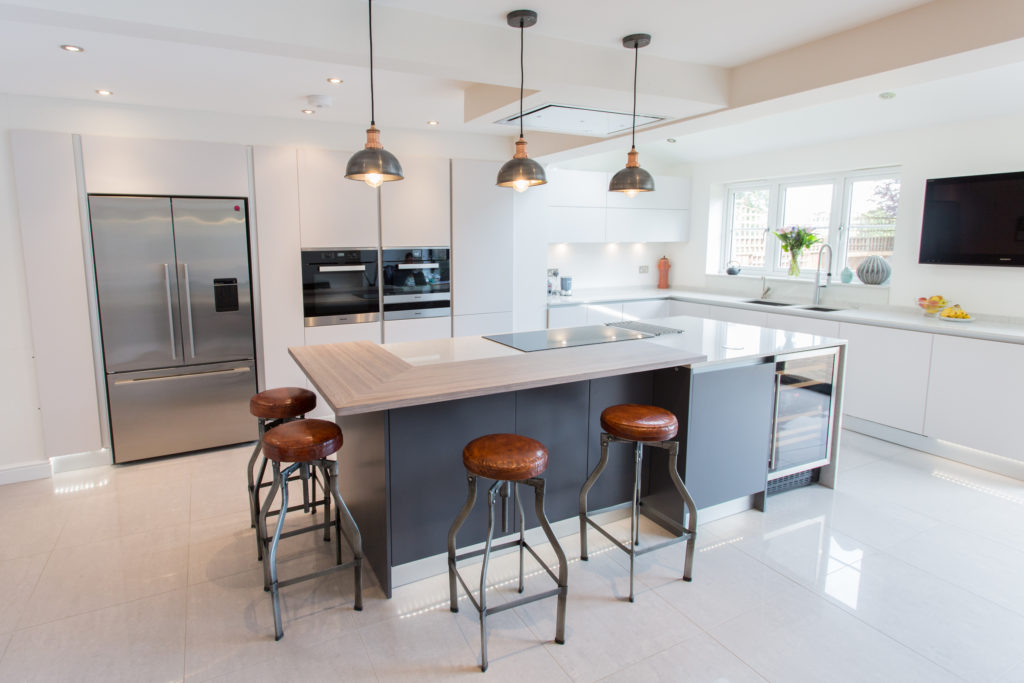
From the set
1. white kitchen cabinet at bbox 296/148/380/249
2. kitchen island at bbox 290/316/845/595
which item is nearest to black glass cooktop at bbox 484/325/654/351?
kitchen island at bbox 290/316/845/595

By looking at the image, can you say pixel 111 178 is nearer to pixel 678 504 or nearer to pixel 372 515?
pixel 372 515

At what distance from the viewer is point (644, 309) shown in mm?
6031

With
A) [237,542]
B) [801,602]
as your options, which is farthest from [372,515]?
[801,602]

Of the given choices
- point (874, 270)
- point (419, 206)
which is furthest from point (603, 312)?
point (874, 270)

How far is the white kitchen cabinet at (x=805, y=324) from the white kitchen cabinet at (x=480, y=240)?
2355 millimetres

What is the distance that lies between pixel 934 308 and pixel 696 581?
10.5 feet

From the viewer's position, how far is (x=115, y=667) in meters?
2.07

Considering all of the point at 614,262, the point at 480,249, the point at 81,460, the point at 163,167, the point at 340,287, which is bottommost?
the point at 81,460

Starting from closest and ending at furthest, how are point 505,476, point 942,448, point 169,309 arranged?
1. point 505,476
2. point 169,309
3. point 942,448

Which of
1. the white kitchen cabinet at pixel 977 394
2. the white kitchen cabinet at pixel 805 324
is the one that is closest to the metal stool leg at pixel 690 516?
the white kitchen cabinet at pixel 805 324

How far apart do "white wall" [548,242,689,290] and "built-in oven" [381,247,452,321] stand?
168 cm

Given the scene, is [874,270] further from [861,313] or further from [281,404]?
[281,404]

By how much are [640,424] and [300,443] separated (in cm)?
142

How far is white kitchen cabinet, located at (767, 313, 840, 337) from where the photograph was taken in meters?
4.50
